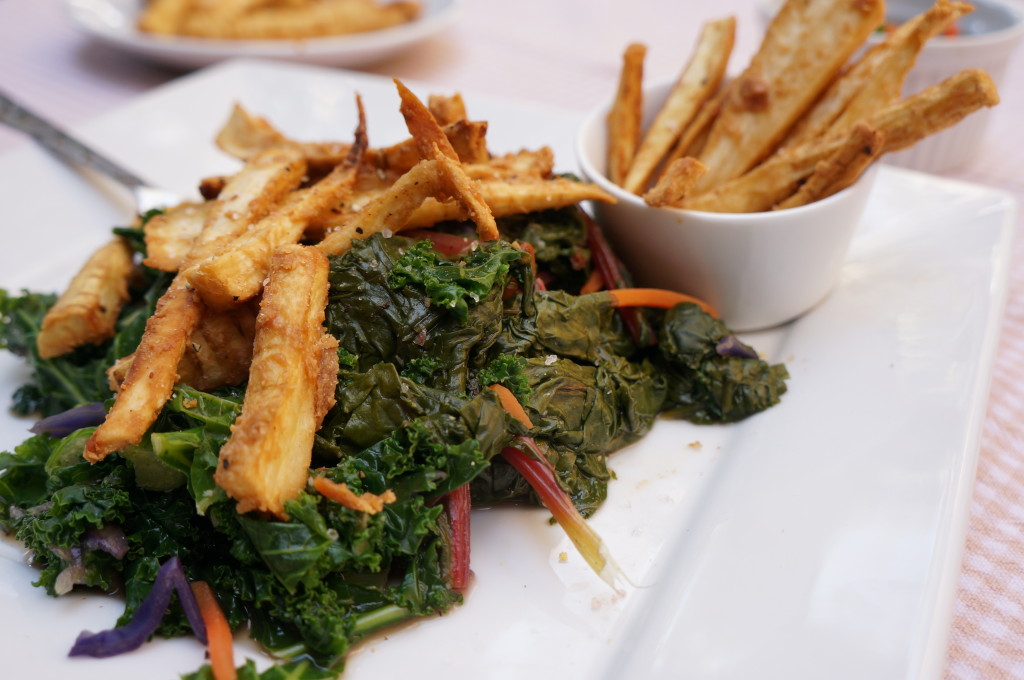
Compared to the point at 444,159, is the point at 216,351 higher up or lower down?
lower down

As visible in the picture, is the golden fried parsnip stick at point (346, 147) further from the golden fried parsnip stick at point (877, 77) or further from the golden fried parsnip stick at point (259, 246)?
the golden fried parsnip stick at point (877, 77)

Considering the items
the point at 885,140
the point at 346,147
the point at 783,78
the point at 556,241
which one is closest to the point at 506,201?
the point at 556,241

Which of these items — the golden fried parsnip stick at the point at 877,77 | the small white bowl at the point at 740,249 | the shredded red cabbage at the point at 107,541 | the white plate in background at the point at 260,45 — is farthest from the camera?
the white plate in background at the point at 260,45

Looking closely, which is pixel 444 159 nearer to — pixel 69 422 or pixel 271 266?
pixel 271 266

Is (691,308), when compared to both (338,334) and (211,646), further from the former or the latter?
(211,646)

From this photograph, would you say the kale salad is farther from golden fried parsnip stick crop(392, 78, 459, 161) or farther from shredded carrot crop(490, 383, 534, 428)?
golden fried parsnip stick crop(392, 78, 459, 161)

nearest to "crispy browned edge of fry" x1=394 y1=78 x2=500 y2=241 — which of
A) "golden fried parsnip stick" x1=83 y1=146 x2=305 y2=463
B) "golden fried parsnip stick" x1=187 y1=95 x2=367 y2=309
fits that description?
"golden fried parsnip stick" x1=187 y1=95 x2=367 y2=309

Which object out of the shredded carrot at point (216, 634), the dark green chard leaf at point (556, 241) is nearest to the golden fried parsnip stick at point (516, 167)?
the dark green chard leaf at point (556, 241)

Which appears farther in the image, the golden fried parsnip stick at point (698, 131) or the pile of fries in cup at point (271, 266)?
the golden fried parsnip stick at point (698, 131)
